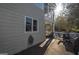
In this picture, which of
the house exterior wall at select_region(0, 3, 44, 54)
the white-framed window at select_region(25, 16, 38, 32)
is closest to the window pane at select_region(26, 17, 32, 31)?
the white-framed window at select_region(25, 16, 38, 32)

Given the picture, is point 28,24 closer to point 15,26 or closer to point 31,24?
point 31,24

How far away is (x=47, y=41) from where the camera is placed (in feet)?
13.0

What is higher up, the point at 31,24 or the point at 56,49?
the point at 31,24

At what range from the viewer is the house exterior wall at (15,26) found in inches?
149

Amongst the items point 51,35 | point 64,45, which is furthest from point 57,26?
point 64,45

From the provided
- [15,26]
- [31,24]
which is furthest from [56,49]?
[15,26]

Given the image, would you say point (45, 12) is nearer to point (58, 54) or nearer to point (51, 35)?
point (51, 35)

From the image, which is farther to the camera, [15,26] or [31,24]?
[31,24]

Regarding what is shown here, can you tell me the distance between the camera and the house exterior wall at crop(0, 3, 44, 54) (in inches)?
149

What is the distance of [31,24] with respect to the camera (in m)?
4.07

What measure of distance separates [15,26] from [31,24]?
45 centimetres

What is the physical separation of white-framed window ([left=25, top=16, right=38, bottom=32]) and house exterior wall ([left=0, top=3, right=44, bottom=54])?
0.08 m

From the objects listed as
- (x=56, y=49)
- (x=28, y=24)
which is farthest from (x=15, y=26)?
(x=56, y=49)

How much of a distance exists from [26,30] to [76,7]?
1386 millimetres
